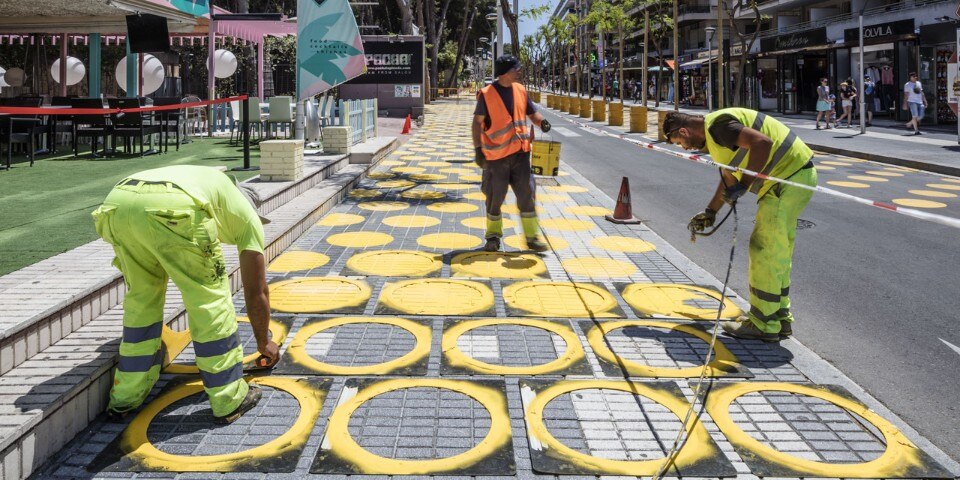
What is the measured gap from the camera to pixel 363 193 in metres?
11.4

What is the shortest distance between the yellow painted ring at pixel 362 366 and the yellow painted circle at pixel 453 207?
16.0ft

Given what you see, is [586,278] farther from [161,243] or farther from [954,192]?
[954,192]

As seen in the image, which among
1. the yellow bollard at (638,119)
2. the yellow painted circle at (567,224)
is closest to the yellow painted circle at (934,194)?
the yellow painted circle at (567,224)

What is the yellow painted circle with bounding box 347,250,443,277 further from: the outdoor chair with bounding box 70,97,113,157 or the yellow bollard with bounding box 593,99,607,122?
the yellow bollard with bounding box 593,99,607,122

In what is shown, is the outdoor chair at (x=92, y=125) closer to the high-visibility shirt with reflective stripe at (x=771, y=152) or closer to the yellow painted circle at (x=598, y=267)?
the yellow painted circle at (x=598, y=267)

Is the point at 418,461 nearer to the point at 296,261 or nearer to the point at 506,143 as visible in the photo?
the point at 296,261

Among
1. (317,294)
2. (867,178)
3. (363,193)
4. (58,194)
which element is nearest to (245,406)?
(317,294)

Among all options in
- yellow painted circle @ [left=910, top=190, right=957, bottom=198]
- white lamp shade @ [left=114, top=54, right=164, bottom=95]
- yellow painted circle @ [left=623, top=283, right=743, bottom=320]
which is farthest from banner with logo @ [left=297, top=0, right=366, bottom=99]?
white lamp shade @ [left=114, top=54, right=164, bottom=95]

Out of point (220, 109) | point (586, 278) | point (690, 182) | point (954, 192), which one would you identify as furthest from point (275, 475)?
point (220, 109)

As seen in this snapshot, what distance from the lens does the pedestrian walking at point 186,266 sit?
3.28 m

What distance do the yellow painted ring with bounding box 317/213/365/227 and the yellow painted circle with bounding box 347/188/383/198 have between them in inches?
63.8

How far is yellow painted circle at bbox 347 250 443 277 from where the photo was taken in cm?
648

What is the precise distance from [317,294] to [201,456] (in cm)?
258

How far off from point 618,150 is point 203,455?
1700 cm
